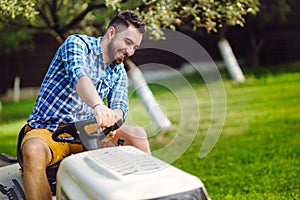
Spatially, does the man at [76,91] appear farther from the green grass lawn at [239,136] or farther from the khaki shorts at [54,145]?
the green grass lawn at [239,136]

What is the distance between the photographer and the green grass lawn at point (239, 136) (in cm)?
578

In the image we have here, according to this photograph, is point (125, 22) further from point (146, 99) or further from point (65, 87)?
point (146, 99)

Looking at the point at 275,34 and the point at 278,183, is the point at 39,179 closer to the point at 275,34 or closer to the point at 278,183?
the point at 278,183

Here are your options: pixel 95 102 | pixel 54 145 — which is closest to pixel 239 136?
pixel 54 145

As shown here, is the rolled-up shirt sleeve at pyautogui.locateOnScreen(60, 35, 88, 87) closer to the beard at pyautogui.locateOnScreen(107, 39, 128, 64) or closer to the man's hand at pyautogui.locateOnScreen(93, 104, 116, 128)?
the beard at pyautogui.locateOnScreen(107, 39, 128, 64)

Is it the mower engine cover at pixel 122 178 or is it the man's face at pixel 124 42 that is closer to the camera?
the mower engine cover at pixel 122 178

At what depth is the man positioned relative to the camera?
117 inches

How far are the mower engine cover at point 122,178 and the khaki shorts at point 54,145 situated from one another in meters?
0.33

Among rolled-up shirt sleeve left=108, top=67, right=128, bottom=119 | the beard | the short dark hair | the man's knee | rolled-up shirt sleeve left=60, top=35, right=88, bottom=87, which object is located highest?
the short dark hair

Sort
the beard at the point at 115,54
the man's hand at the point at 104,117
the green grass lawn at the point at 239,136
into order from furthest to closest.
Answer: the green grass lawn at the point at 239,136, the beard at the point at 115,54, the man's hand at the point at 104,117

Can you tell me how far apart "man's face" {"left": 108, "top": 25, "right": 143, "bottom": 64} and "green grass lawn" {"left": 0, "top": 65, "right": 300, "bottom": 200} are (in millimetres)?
484

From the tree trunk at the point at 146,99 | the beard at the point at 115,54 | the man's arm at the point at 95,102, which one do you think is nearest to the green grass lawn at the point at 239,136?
the tree trunk at the point at 146,99

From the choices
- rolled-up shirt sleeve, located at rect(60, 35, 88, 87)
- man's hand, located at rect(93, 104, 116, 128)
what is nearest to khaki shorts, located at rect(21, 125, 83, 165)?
rolled-up shirt sleeve, located at rect(60, 35, 88, 87)

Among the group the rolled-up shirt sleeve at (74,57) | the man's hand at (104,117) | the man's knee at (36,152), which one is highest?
the rolled-up shirt sleeve at (74,57)
